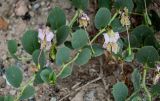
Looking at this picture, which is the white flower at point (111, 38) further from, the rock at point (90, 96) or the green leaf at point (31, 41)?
the rock at point (90, 96)

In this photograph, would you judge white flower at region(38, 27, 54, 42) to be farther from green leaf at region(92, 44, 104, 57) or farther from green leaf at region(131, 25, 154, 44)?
green leaf at region(131, 25, 154, 44)

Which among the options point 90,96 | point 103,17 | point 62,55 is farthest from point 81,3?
point 90,96

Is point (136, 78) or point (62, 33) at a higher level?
point (62, 33)

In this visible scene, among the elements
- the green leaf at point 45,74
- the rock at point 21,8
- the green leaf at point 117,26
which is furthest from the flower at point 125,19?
the rock at point 21,8

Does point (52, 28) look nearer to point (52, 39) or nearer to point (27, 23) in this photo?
point (52, 39)

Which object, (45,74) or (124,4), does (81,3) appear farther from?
(45,74)

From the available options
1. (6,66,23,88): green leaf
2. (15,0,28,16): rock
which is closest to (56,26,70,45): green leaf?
(6,66,23,88): green leaf
